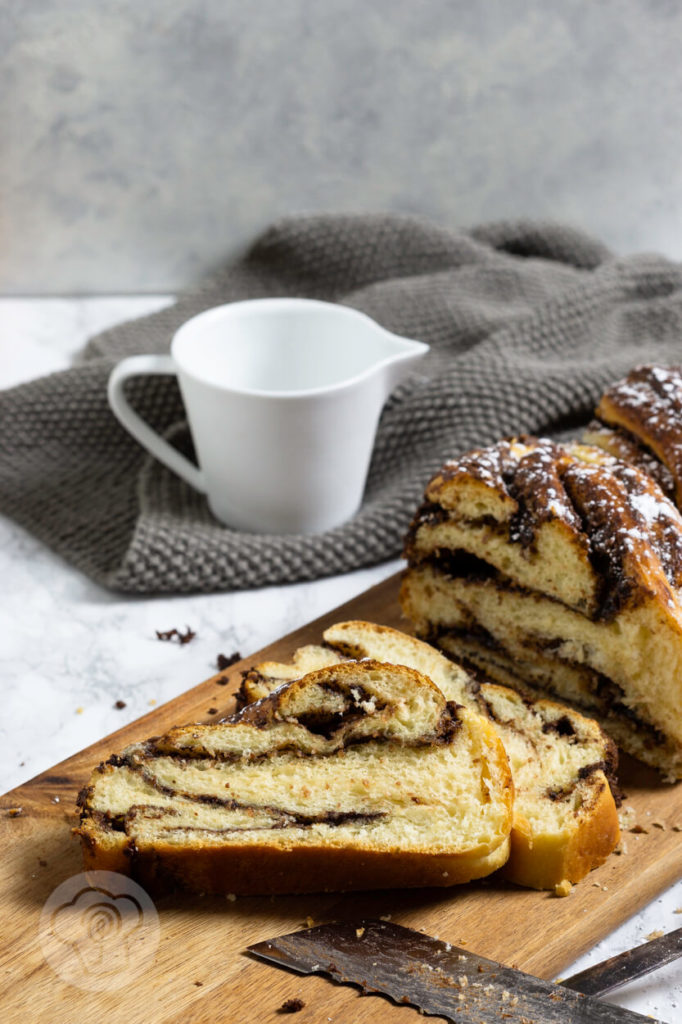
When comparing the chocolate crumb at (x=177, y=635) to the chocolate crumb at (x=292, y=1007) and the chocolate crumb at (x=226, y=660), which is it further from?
the chocolate crumb at (x=292, y=1007)

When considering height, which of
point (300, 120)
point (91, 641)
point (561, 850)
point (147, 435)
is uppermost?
point (300, 120)

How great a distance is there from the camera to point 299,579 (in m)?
2.83

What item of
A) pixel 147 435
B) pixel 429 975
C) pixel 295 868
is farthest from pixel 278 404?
pixel 429 975

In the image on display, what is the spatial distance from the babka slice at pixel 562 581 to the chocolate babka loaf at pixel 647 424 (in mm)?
170

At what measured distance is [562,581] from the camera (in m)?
2.27

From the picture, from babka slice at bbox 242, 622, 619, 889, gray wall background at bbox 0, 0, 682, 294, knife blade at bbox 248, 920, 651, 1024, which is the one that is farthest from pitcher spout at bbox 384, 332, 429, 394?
knife blade at bbox 248, 920, 651, 1024

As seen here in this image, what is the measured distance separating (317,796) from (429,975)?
0.35 metres

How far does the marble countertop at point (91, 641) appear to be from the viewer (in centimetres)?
238

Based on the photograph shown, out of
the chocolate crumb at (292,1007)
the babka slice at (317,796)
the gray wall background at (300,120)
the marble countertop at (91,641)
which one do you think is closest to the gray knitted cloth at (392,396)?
the marble countertop at (91,641)

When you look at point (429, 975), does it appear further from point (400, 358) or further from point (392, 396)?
point (392, 396)

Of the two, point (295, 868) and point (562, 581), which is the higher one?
point (562, 581)

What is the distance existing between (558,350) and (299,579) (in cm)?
119

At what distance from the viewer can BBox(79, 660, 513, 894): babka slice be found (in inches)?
73.8

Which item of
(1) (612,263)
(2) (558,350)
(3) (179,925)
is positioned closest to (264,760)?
(3) (179,925)
